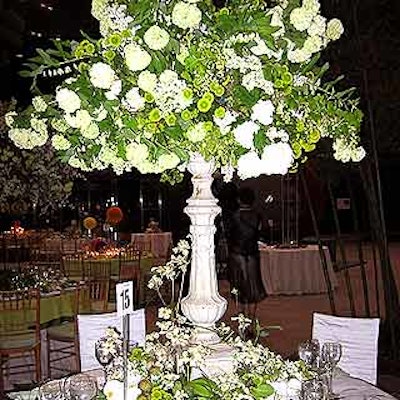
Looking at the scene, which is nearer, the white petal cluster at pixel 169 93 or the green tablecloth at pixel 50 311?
the white petal cluster at pixel 169 93

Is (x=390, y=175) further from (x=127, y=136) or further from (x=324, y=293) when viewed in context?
(x=127, y=136)

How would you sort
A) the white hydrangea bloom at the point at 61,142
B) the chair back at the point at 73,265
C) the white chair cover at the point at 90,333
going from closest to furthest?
the white hydrangea bloom at the point at 61,142
the white chair cover at the point at 90,333
the chair back at the point at 73,265

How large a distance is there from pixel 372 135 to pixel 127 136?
3.65 meters

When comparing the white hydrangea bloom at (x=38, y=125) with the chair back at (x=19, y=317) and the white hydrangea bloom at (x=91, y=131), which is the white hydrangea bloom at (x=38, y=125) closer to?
the white hydrangea bloom at (x=91, y=131)

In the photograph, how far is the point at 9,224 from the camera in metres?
15.6

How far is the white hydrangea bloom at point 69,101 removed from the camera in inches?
92.1

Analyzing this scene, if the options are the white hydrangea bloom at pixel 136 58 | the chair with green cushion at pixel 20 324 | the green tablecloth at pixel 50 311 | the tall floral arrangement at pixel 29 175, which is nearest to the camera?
the white hydrangea bloom at pixel 136 58

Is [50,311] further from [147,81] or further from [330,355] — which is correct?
[147,81]

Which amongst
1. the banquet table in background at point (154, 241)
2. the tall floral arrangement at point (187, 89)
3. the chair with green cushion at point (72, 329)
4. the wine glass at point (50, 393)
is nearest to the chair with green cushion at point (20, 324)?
the chair with green cushion at point (72, 329)

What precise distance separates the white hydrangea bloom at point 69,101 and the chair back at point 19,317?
3.59 m

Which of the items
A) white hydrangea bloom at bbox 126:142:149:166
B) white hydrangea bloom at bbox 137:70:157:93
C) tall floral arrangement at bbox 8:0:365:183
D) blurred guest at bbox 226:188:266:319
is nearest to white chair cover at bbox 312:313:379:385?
tall floral arrangement at bbox 8:0:365:183

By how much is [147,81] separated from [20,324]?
3.97 metres

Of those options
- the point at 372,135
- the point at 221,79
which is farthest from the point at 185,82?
the point at 372,135

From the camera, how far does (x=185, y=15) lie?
2.31 metres
